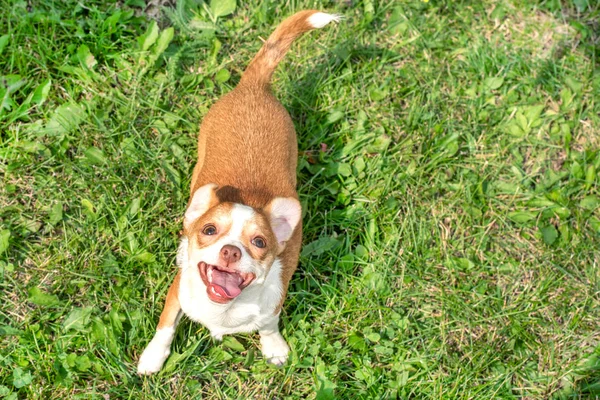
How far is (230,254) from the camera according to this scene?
10.4 ft

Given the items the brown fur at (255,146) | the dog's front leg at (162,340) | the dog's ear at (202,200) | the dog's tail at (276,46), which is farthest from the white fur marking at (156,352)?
the dog's tail at (276,46)

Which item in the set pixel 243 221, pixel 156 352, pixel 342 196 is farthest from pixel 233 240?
pixel 342 196

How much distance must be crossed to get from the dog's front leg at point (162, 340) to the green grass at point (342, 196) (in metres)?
0.09

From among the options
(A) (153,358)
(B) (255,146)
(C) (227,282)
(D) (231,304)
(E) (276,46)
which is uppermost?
(E) (276,46)

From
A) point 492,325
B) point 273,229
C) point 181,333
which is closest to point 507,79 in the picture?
point 492,325

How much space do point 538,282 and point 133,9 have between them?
3.46 meters

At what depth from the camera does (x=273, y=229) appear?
3631 millimetres

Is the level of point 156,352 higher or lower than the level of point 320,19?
lower

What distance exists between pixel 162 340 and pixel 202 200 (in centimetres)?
87

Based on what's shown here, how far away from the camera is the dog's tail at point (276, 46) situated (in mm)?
4281

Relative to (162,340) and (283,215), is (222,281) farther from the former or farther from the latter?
(162,340)

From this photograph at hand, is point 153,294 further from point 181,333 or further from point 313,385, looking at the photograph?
point 313,385

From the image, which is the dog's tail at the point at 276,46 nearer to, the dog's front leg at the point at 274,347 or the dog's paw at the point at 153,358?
the dog's front leg at the point at 274,347

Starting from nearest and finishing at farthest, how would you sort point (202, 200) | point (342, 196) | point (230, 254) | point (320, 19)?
point (230, 254)
point (202, 200)
point (320, 19)
point (342, 196)
